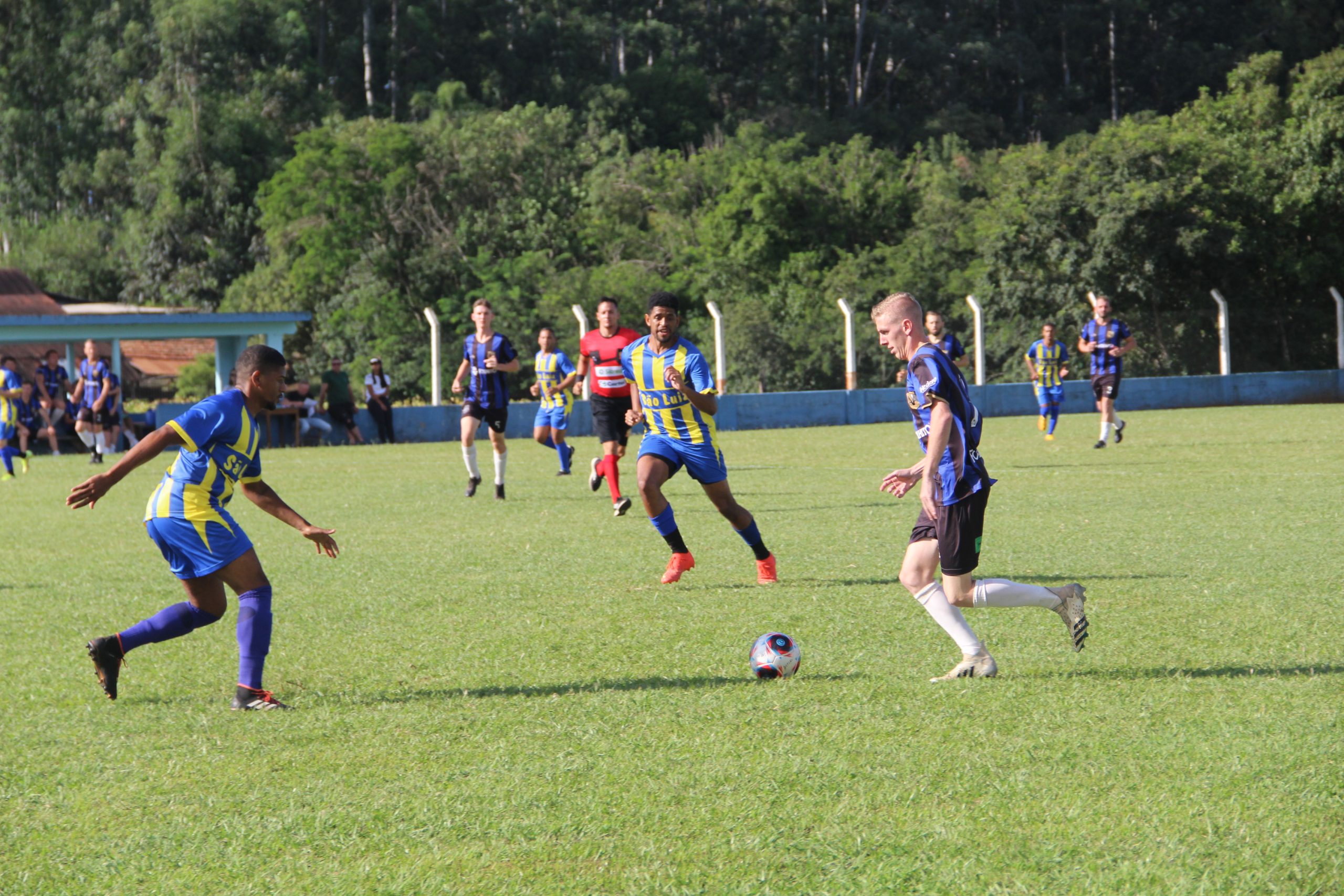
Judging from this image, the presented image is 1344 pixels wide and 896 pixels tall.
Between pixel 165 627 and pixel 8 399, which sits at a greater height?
pixel 8 399

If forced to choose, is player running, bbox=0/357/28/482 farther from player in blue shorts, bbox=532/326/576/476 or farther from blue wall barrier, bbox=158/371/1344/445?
player in blue shorts, bbox=532/326/576/476

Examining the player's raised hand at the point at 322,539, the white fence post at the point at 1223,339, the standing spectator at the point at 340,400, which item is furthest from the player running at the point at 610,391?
the white fence post at the point at 1223,339

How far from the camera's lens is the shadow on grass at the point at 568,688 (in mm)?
6027

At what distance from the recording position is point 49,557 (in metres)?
11.1

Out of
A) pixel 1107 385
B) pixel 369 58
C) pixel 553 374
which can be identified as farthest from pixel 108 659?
pixel 369 58

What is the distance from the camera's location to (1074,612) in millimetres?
6113

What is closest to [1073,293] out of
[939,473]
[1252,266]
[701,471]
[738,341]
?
[1252,266]

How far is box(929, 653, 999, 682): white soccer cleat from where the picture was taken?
5984mm

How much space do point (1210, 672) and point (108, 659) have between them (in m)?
4.65

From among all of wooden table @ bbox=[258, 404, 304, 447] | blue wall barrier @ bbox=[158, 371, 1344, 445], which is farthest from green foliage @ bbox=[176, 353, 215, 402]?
wooden table @ bbox=[258, 404, 304, 447]

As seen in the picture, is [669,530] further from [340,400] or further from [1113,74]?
[1113,74]

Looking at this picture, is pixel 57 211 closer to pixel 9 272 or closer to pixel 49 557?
pixel 9 272

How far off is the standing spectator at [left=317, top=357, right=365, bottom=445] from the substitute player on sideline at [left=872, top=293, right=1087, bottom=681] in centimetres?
2215

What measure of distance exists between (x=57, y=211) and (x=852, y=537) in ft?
193
